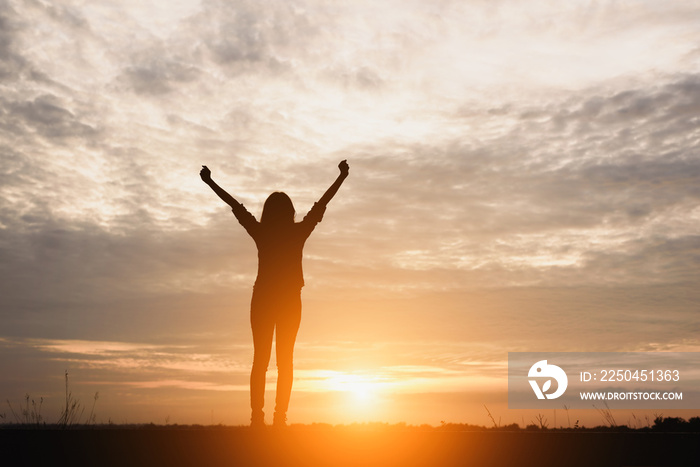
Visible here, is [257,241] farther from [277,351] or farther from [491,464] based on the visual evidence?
[491,464]

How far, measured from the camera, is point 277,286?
10234mm

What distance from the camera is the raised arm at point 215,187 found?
10.5 m

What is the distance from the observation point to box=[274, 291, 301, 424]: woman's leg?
1032 cm

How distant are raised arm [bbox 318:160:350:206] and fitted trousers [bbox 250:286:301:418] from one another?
1385 mm

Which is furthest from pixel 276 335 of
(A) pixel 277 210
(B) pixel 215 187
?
(B) pixel 215 187

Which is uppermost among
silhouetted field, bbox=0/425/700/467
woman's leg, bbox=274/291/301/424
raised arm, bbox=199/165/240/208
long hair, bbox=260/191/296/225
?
raised arm, bbox=199/165/240/208

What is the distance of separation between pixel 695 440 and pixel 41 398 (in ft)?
29.0

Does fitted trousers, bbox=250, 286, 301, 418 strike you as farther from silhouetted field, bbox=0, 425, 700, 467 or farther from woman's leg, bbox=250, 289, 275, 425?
silhouetted field, bbox=0, 425, 700, 467

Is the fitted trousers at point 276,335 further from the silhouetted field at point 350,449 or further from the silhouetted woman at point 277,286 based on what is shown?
the silhouetted field at point 350,449

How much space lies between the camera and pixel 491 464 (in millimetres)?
6750

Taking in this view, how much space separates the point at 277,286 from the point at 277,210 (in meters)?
1.09

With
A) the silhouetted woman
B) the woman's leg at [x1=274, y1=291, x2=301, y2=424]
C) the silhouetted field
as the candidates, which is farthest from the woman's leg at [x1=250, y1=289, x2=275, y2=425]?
the silhouetted field

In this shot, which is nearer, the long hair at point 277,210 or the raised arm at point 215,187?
the long hair at point 277,210

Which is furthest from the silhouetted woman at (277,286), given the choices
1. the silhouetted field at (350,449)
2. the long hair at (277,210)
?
the silhouetted field at (350,449)
